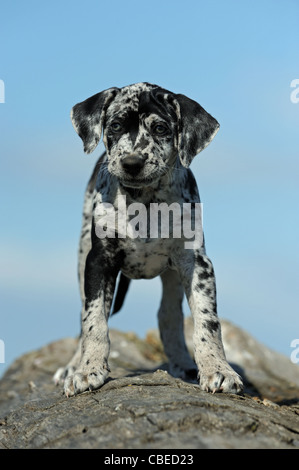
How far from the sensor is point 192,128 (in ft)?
22.5

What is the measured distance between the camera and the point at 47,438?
17.0 feet

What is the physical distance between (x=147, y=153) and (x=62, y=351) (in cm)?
753

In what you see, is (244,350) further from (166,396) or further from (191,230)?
(166,396)

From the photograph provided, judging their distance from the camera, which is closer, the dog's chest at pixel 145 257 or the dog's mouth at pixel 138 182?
the dog's mouth at pixel 138 182

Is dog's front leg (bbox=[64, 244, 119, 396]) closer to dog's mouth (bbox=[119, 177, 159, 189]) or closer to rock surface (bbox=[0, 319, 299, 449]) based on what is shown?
rock surface (bbox=[0, 319, 299, 449])

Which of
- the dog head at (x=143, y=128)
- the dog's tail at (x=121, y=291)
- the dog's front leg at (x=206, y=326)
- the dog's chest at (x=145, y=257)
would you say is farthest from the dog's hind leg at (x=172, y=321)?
the dog head at (x=143, y=128)

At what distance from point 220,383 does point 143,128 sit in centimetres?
264

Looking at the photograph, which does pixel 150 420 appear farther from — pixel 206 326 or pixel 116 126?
pixel 116 126

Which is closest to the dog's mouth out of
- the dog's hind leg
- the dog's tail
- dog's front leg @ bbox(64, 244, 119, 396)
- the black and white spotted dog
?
the black and white spotted dog

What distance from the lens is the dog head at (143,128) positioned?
21.1 feet

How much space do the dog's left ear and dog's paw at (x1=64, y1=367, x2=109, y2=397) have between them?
2290mm

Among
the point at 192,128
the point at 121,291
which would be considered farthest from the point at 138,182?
the point at 121,291

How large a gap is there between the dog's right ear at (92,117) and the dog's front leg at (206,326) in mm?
1614

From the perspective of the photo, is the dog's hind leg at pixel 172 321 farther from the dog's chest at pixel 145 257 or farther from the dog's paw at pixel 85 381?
the dog's paw at pixel 85 381
